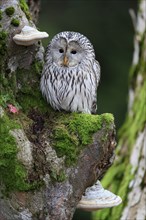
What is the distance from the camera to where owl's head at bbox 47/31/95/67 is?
679cm

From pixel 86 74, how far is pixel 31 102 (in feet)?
2.14

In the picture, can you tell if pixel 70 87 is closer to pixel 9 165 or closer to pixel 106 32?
pixel 9 165

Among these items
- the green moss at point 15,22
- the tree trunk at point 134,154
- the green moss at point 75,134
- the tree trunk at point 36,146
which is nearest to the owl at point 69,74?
the tree trunk at point 36,146

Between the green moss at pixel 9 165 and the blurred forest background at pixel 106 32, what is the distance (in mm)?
8181

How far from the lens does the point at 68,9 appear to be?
16.0m

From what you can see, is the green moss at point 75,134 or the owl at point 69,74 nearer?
the green moss at point 75,134

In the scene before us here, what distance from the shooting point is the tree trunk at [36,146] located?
605 centimetres

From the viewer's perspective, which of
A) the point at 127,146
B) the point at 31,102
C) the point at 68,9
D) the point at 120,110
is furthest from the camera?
the point at 68,9

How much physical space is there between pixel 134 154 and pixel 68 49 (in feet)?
5.74

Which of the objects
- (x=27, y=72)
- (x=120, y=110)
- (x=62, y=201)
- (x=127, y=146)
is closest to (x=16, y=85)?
(x=27, y=72)

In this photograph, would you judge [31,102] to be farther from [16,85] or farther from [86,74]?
[86,74]

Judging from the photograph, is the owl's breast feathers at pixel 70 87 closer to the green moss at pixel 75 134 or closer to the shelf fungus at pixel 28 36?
the green moss at pixel 75 134

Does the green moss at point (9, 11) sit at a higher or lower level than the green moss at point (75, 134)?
higher

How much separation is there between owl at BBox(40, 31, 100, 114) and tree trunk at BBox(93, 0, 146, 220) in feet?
3.98
